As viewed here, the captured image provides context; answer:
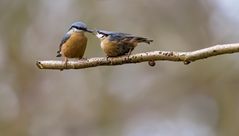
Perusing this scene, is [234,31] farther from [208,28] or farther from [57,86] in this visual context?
[57,86]

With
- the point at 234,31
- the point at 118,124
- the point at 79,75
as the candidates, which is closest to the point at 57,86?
the point at 79,75

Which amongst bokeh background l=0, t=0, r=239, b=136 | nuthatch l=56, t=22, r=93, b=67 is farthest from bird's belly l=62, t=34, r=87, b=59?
bokeh background l=0, t=0, r=239, b=136

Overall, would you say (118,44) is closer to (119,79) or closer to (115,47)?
(115,47)

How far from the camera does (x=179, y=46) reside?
7.07 m

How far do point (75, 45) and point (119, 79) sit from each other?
5.30m

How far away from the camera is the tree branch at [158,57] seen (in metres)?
1.70

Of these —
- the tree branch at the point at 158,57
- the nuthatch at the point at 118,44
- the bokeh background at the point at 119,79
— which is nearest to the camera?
the tree branch at the point at 158,57

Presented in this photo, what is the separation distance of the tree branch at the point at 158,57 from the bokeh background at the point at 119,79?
4846 mm

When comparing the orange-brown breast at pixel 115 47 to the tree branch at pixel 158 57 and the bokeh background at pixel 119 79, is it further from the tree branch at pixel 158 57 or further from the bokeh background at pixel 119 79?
the bokeh background at pixel 119 79

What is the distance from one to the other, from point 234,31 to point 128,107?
1.74 metres

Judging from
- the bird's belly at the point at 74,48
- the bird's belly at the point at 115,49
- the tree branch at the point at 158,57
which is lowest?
the tree branch at the point at 158,57

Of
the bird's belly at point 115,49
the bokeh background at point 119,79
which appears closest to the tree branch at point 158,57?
the bird's belly at point 115,49

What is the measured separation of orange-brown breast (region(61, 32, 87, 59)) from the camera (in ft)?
6.78

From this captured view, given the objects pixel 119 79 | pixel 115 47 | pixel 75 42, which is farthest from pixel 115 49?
pixel 119 79
